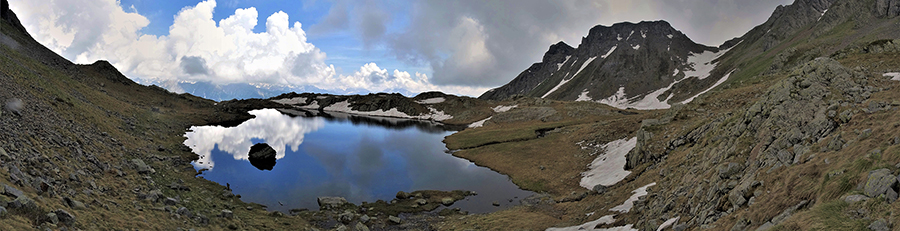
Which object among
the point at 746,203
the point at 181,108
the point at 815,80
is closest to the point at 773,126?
the point at 815,80

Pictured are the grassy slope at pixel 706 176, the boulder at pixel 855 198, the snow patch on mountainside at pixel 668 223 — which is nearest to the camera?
the boulder at pixel 855 198

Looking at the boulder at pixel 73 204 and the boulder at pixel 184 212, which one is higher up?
the boulder at pixel 73 204

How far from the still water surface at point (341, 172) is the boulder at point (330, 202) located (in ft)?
3.25

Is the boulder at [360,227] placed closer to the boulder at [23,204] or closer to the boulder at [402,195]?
the boulder at [402,195]

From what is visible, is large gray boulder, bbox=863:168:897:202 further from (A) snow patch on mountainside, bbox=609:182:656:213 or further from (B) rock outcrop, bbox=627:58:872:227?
(A) snow patch on mountainside, bbox=609:182:656:213

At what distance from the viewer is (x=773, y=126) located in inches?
754

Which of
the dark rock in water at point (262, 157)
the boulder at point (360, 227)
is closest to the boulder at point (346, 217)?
the boulder at point (360, 227)

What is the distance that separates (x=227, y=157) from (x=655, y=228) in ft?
210

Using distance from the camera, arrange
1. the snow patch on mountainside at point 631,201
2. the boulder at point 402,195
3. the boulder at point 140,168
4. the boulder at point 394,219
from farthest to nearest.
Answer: the boulder at point 402,195, the boulder at point 394,219, the boulder at point 140,168, the snow patch on mountainside at point 631,201

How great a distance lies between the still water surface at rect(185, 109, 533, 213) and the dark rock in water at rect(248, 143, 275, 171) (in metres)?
1.02

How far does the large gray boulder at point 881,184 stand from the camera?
31.3 ft

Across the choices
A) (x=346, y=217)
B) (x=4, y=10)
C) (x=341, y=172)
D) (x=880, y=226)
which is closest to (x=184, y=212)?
(x=346, y=217)

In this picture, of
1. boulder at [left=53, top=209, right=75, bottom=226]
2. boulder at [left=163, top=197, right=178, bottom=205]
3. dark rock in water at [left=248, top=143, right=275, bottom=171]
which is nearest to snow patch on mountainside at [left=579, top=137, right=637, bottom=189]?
boulder at [left=163, top=197, right=178, bottom=205]

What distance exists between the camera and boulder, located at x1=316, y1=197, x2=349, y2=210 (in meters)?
37.4
